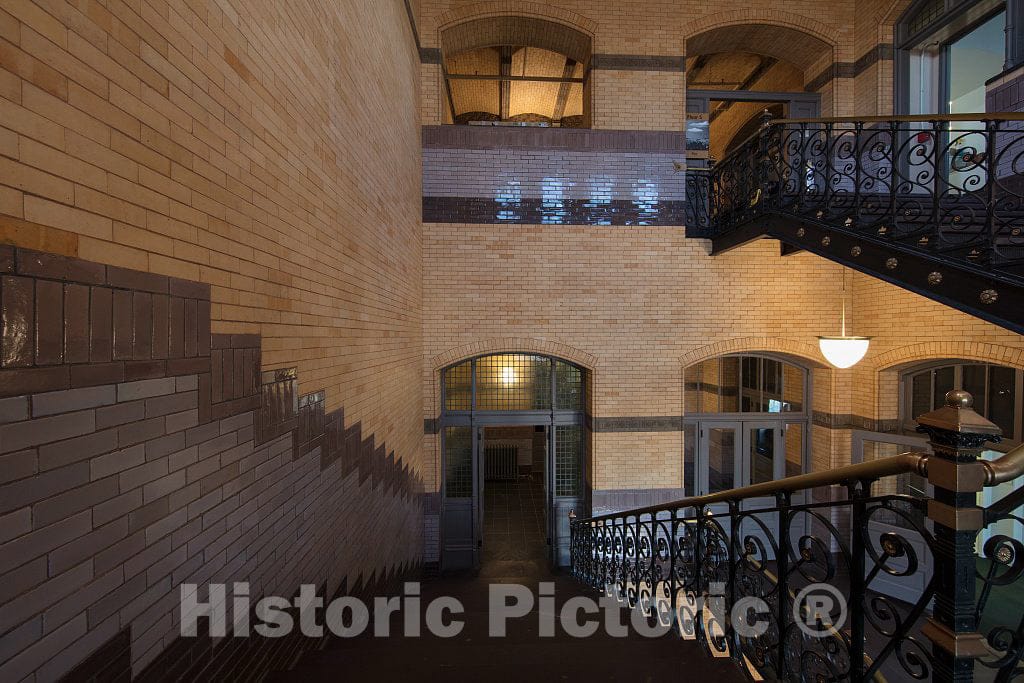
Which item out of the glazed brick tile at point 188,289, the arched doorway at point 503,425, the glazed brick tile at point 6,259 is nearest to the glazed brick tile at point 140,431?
the glazed brick tile at point 188,289

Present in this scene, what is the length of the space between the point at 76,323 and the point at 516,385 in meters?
6.70

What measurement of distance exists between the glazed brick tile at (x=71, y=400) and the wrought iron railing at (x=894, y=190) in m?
4.84

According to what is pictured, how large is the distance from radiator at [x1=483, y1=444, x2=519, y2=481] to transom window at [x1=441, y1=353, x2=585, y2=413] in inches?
182

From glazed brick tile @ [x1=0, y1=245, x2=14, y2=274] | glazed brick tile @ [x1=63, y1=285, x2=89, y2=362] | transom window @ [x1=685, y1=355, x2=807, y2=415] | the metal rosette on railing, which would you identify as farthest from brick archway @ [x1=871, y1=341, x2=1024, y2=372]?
glazed brick tile @ [x1=0, y1=245, x2=14, y2=274]

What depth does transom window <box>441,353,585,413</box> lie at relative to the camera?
781cm

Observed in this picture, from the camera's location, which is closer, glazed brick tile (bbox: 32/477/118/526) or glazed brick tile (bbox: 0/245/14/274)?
glazed brick tile (bbox: 0/245/14/274)

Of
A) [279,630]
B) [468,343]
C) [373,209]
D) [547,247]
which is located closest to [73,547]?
[279,630]

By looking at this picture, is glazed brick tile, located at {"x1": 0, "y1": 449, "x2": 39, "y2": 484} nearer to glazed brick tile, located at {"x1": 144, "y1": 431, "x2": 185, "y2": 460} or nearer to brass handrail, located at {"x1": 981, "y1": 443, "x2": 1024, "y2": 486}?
glazed brick tile, located at {"x1": 144, "y1": 431, "x2": 185, "y2": 460}

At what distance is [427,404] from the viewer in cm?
723

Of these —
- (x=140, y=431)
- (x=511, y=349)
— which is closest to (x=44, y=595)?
(x=140, y=431)

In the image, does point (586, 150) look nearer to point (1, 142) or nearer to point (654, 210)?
point (654, 210)

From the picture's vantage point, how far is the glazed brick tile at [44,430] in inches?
46.1

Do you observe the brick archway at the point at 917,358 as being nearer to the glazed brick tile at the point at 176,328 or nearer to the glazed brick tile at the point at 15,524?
the glazed brick tile at the point at 176,328

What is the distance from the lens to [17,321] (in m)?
1.18
